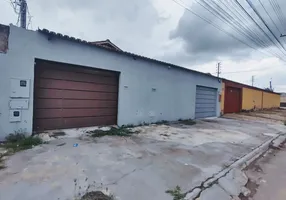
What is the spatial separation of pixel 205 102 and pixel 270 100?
2200 cm

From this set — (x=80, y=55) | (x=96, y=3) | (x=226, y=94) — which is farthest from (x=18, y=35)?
(x=226, y=94)

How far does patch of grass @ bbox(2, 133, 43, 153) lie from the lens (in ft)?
17.0

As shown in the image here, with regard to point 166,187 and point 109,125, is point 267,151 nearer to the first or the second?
point 166,187

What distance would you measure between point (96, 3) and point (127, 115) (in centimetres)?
504

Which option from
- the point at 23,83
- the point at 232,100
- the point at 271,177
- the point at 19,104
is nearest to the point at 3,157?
the point at 19,104

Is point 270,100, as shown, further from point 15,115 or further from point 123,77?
point 15,115

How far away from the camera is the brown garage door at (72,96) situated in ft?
22.2

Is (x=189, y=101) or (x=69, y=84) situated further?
(x=189, y=101)

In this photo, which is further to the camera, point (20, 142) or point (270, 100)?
point (270, 100)

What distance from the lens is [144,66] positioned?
978 centimetres

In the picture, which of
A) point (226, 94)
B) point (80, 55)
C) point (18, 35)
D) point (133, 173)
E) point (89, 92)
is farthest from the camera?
point (226, 94)

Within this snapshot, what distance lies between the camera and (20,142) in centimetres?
552

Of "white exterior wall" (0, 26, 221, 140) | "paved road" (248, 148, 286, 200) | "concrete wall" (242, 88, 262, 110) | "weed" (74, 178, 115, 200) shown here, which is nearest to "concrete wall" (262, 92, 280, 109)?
"concrete wall" (242, 88, 262, 110)

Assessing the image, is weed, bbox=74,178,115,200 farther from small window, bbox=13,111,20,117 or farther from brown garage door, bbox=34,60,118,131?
brown garage door, bbox=34,60,118,131
